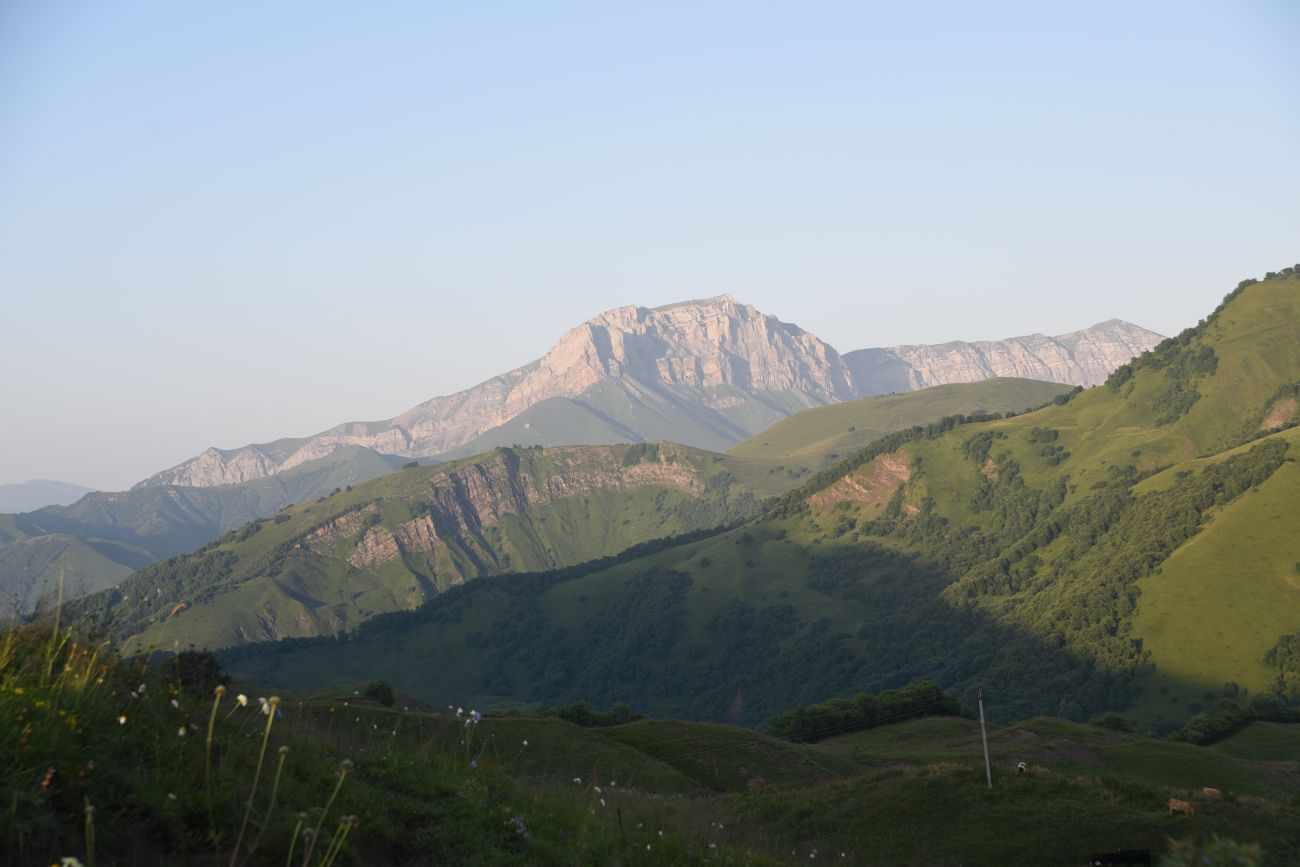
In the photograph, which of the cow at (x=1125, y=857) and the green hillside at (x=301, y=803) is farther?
the cow at (x=1125, y=857)

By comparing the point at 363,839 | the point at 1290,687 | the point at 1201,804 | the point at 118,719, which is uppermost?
the point at 118,719

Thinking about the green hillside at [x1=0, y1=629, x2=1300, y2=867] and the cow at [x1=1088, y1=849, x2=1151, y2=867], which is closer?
the green hillside at [x1=0, y1=629, x2=1300, y2=867]

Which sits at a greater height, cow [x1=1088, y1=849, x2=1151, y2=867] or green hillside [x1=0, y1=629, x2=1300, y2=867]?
green hillside [x1=0, y1=629, x2=1300, y2=867]

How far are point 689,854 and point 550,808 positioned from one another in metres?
2.54

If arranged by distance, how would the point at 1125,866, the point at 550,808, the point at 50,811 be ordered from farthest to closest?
the point at 1125,866 < the point at 550,808 < the point at 50,811

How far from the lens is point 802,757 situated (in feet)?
249

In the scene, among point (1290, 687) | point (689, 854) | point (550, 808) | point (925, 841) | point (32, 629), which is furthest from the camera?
point (1290, 687)

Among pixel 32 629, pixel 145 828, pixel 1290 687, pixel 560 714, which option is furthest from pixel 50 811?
pixel 1290 687

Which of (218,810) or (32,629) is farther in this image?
(32,629)

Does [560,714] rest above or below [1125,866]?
below

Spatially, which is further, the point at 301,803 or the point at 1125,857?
the point at 1125,857

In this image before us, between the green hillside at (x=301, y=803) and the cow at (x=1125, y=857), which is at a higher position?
the green hillside at (x=301, y=803)

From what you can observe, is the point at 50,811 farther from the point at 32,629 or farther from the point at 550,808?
the point at 550,808

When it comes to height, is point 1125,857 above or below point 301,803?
below
